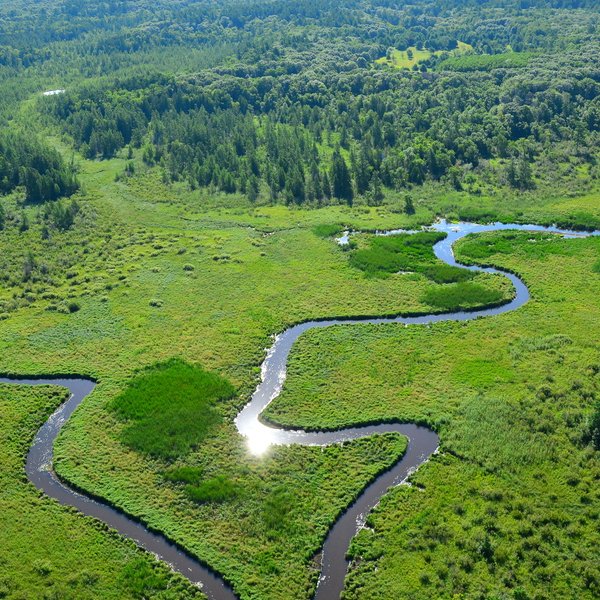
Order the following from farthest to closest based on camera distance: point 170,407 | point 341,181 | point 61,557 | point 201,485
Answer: point 341,181
point 170,407
point 201,485
point 61,557

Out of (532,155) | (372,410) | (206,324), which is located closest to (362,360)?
(372,410)

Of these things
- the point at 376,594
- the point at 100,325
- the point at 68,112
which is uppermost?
the point at 68,112

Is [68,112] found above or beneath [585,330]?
above

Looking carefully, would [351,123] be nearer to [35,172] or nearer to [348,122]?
[348,122]

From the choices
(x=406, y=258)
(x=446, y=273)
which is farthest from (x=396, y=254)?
(x=446, y=273)

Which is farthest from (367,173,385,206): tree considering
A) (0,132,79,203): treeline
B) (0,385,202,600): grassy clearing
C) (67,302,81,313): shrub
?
(0,385,202,600): grassy clearing

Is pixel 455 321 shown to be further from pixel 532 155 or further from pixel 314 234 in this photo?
pixel 532 155
